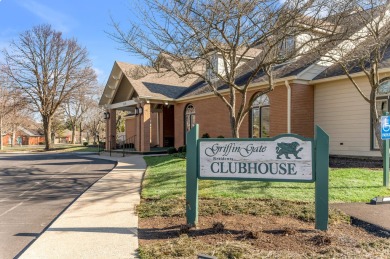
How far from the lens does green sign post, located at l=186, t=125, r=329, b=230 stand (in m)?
4.79

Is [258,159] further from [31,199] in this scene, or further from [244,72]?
[244,72]

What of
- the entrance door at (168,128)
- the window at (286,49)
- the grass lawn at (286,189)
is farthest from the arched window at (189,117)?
the grass lawn at (286,189)

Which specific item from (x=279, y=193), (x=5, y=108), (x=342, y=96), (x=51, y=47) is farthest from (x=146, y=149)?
(x=5, y=108)

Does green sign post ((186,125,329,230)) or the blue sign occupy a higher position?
the blue sign

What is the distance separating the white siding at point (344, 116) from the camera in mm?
12641

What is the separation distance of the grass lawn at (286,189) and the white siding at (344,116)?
3404mm

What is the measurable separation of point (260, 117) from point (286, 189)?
8793mm

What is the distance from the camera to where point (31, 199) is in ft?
25.7

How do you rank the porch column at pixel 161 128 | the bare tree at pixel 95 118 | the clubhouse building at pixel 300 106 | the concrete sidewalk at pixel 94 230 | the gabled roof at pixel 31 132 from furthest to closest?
the gabled roof at pixel 31 132, the bare tree at pixel 95 118, the porch column at pixel 161 128, the clubhouse building at pixel 300 106, the concrete sidewalk at pixel 94 230

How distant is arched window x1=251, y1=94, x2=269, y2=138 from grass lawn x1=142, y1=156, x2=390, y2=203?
633 cm

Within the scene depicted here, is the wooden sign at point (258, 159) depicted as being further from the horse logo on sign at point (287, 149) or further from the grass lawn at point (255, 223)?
the grass lawn at point (255, 223)

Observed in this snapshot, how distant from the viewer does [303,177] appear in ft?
16.1

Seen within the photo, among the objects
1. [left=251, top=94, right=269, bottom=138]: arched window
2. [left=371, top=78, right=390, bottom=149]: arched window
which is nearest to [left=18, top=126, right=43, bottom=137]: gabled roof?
[left=251, top=94, right=269, bottom=138]: arched window

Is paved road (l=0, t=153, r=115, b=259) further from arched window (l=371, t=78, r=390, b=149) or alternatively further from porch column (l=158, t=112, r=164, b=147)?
porch column (l=158, t=112, r=164, b=147)
